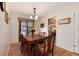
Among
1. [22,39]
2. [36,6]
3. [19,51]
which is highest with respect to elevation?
[36,6]

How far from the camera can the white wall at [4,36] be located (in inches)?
54.1

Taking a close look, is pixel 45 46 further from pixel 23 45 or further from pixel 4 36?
pixel 4 36

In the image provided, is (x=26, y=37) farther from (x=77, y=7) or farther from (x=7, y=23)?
(x=77, y=7)

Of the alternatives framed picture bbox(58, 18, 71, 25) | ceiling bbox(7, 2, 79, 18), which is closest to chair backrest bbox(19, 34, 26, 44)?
ceiling bbox(7, 2, 79, 18)

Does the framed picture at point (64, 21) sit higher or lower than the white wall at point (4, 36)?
higher

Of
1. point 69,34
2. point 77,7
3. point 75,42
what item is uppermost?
point 77,7

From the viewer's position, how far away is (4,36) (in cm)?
146

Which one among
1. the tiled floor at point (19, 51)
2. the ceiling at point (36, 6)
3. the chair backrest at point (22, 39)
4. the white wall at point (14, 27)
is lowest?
the tiled floor at point (19, 51)

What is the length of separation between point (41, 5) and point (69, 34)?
0.62 m

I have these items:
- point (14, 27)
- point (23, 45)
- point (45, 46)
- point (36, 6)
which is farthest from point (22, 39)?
point (36, 6)

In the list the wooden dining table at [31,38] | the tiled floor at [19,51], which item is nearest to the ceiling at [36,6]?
the wooden dining table at [31,38]

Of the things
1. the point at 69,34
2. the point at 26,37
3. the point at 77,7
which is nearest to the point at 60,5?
the point at 77,7

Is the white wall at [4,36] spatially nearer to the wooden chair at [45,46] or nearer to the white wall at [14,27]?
the white wall at [14,27]

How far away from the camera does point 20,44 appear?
1.57m
